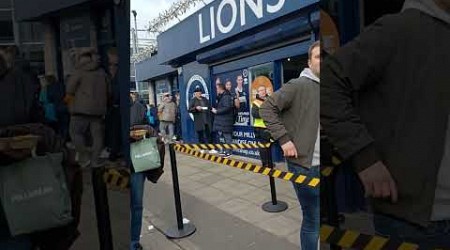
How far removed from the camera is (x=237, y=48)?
2430 mm

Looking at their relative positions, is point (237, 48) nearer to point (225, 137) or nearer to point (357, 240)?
point (225, 137)

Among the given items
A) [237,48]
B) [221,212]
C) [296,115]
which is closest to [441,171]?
[296,115]

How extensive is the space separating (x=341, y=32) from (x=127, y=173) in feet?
2.32

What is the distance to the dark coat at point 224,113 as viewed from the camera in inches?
108

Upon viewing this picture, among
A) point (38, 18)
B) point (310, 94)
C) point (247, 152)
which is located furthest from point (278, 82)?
point (38, 18)

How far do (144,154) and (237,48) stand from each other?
3.39 feet

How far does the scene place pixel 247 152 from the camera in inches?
142

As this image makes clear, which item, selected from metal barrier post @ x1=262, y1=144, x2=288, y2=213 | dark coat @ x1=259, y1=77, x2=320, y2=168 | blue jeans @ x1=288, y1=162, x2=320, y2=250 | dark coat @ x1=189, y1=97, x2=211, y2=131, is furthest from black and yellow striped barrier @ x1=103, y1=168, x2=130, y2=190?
metal barrier post @ x1=262, y1=144, x2=288, y2=213

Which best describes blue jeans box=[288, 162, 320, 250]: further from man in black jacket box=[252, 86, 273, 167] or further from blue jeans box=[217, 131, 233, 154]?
blue jeans box=[217, 131, 233, 154]

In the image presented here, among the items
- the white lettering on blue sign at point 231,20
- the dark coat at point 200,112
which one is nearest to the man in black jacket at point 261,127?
the dark coat at point 200,112

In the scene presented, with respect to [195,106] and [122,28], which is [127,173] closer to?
[122,28]

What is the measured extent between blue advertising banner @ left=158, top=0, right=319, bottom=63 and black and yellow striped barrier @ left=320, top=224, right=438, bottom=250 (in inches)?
51.2

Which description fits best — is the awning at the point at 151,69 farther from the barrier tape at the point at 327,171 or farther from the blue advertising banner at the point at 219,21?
the barrier tape at the point at 327,171

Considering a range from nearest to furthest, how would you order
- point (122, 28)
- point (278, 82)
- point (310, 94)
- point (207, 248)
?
point (122, 28)
point (310, 94)
point (278, 82)
point (207, 248)
